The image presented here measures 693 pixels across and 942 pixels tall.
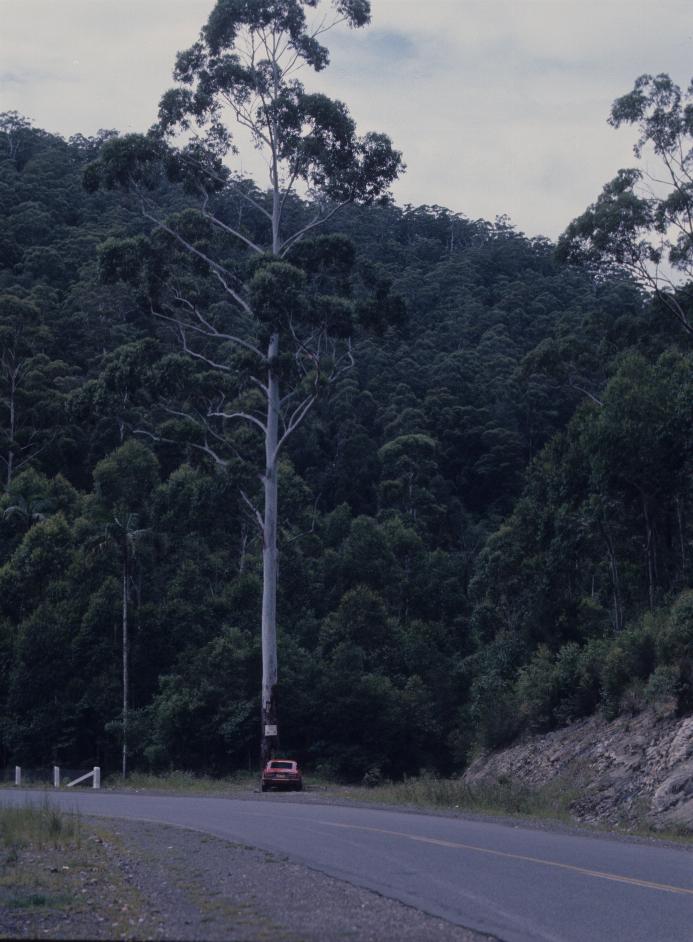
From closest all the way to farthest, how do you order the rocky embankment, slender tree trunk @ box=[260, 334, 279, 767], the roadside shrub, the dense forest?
the rocky embankment
the roadside shrub
slender tree trunk @ box=[260, 334, 279, 767]
the dense forest

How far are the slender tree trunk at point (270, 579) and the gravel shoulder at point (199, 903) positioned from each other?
60.3 ft

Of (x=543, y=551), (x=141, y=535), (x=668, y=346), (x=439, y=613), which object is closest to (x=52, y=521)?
(x=141, y=535)

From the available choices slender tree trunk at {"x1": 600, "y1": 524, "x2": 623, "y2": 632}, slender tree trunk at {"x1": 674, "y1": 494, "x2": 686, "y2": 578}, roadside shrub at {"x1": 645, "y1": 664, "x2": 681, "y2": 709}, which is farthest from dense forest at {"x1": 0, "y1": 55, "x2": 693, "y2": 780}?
slender tree trunk at {"x1": 600, "y1": 524, "x2": 623, "y2": 632}

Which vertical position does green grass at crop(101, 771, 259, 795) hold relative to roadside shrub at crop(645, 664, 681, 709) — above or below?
below

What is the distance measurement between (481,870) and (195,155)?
30.6 m

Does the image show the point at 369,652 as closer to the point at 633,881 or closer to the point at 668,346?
the point at 668,346

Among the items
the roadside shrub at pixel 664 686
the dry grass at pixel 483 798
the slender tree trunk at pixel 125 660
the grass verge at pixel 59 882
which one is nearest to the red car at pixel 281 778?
the dry grass at pixel 483 798

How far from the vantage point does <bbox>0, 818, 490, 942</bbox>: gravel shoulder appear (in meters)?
9.05

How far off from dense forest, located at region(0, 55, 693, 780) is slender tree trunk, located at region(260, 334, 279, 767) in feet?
5.95

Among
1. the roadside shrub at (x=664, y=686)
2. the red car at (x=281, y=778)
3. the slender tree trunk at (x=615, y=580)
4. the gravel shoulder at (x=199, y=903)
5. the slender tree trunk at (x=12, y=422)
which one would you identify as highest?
the slender tree trunk at (x=12, y=422)

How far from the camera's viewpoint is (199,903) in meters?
10.4

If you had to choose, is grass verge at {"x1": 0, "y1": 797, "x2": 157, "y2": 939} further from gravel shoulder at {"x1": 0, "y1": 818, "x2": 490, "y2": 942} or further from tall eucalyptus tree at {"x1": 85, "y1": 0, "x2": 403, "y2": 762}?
tall eucalyptus tree at {"x1": 85, "y1": 0, "x2": 403, "y2": 762}

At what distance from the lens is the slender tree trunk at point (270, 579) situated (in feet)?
107

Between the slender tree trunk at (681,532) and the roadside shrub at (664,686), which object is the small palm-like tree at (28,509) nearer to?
the slender tree trunk at (681,532)
